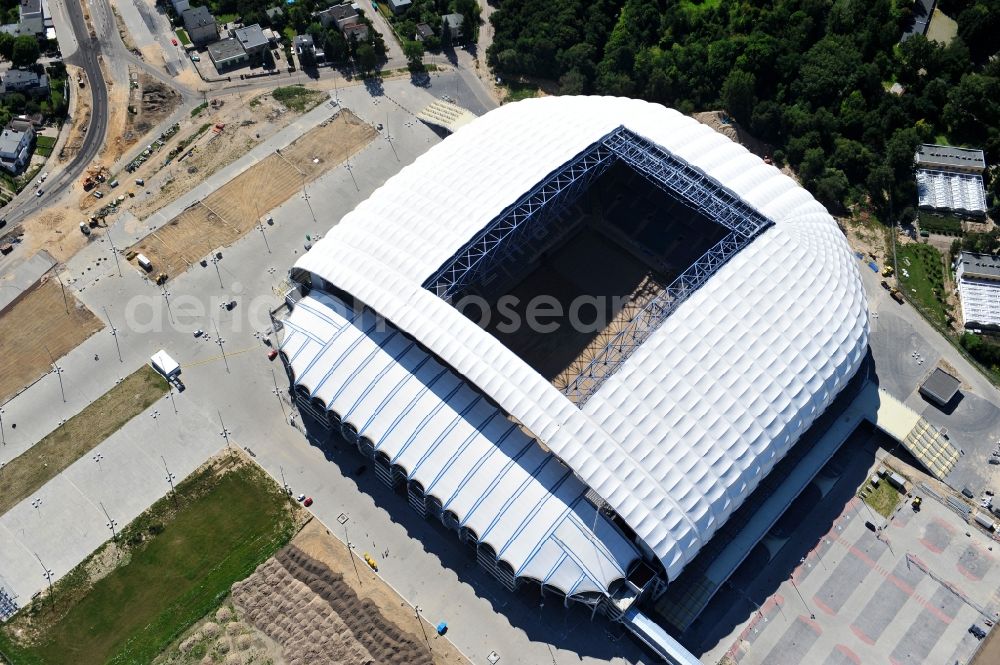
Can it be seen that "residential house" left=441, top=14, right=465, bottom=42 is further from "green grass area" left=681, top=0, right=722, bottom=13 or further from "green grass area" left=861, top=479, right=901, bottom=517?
"green grass area" left=861, top=479, right=901, bottom=517

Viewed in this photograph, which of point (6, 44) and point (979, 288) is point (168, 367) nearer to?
point (6, 44)

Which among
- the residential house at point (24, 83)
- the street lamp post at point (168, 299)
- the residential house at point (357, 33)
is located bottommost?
the street lamp post at point (168, 299)

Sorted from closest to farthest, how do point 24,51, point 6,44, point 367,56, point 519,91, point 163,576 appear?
point 163,576 → point 24,51 → point 6,44 → point 367,56 → point 519,91

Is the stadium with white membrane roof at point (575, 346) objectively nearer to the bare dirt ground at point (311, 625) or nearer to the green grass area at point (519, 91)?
the bare dirt ground at point (311, 625)

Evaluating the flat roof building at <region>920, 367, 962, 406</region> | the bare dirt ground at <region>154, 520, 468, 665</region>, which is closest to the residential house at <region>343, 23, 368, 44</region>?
the bare dirt ground at <region>154, 520, 468, 665</region>

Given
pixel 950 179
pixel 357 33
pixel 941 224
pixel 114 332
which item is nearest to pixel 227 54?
pixel 357 33

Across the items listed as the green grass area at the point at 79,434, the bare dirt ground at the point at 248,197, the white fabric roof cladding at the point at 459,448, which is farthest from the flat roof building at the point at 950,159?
the green grass area at the point at 79,434

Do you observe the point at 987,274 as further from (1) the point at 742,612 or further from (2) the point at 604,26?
(2) the point at 604,26
